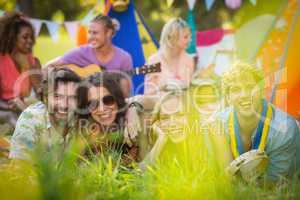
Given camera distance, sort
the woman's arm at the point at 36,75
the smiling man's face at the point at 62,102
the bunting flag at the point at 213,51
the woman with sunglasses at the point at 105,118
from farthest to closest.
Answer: the bunting flag at the point at 213,51 → the woman's arm at the point at 36,75 → the smiling man's face at the point at 62,102 → the woman with sunglasses at the point at 105,118

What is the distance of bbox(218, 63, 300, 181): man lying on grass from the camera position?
3.37 metres

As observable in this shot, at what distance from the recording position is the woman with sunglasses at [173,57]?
5.63 metres

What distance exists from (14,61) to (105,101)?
7.57ft

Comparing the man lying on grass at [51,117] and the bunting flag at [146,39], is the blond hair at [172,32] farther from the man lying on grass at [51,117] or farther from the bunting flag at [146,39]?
the man lying on grass at [51,117]

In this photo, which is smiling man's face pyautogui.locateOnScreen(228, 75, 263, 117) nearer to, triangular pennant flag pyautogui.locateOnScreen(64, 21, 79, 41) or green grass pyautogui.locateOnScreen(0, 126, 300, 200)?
green grass pyautogui.locateOnScreen(0, 126, 300, 200)

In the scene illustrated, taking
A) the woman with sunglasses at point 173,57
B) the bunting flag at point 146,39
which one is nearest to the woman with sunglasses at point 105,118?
the woman with sunglasses at point 173,57

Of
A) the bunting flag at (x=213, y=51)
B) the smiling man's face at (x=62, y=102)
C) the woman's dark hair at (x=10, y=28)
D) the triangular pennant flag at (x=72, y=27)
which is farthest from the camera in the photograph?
the bunting flag at (x=213, y=51)

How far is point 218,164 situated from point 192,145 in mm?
249

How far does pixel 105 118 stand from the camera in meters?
3.68

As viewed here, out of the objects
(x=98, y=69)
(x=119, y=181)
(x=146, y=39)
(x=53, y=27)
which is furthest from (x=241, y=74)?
(x=53, y=27)

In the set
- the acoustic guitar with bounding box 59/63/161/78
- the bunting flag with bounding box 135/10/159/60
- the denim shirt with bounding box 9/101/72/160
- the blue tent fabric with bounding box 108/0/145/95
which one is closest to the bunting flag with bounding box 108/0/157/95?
the blue tent fabric with bounding box 108/0/145/95

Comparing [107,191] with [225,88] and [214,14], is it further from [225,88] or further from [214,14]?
[214,14]

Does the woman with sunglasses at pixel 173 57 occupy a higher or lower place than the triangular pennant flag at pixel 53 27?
lower

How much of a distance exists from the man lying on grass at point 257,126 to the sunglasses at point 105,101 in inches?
31.0
